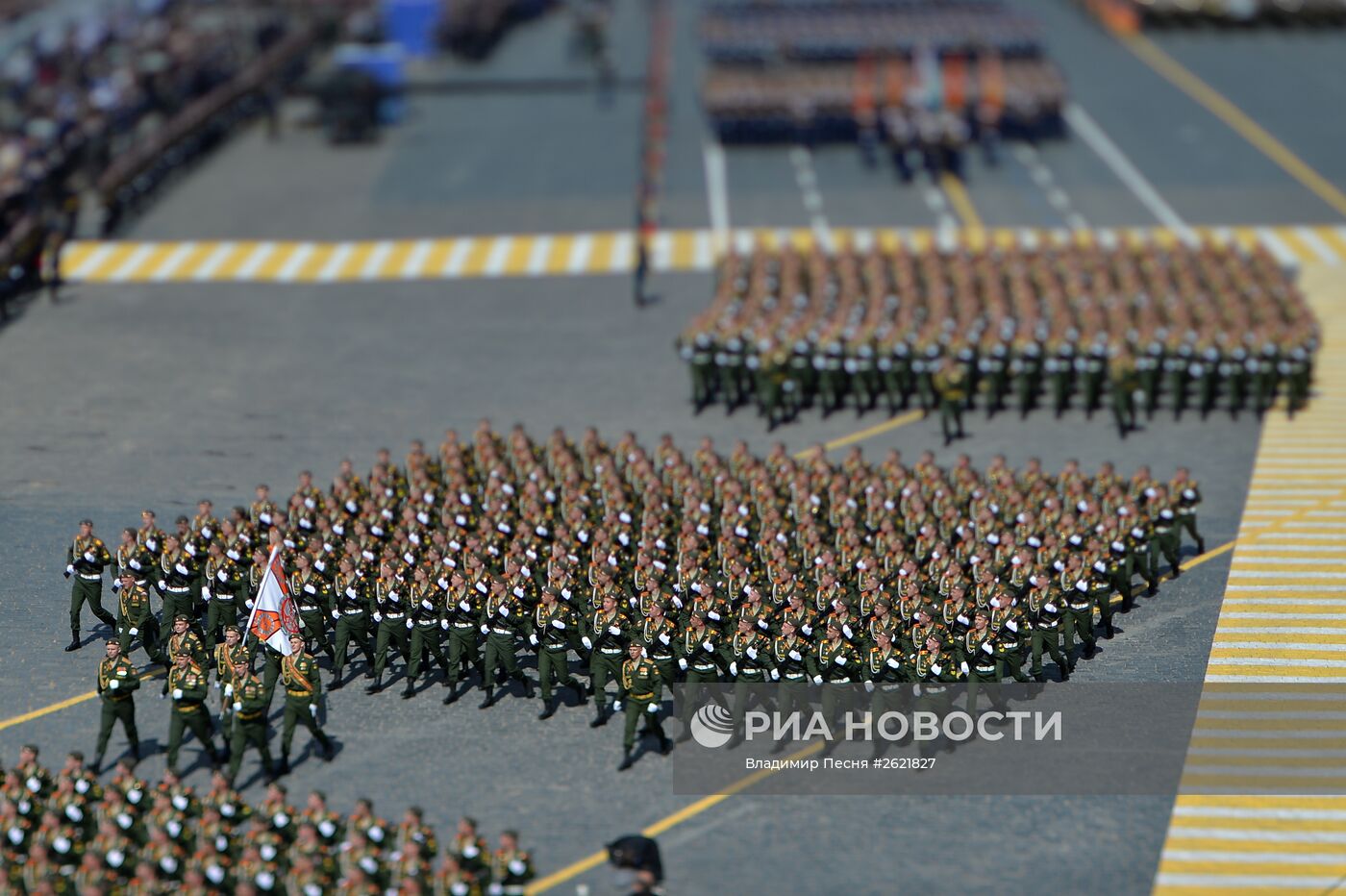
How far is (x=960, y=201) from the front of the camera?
64000mm

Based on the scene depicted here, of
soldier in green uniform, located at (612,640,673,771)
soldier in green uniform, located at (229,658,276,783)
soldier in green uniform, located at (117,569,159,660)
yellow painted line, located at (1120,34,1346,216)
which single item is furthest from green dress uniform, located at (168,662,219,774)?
yellow painted line, located at (1120,34,1346,216)

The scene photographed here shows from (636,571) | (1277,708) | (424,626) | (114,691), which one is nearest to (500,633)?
(424,626)

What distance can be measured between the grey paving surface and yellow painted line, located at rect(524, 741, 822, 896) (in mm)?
230

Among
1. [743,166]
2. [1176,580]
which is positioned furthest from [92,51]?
[1176,580]

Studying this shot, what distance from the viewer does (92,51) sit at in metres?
86.2

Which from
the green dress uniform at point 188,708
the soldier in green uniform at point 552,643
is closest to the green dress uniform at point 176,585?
the green dress uniform at point 188,708

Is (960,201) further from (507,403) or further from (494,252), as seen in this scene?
(507,403)

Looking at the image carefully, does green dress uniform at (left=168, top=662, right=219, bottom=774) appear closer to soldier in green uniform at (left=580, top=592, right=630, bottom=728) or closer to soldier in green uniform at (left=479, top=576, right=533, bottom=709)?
soldier in green uniform at (left=479, top=576, right=533, bottom=709)

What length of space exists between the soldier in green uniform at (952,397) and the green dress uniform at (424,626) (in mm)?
15191

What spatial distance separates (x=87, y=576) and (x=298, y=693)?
5.97 m

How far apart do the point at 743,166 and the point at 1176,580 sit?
37815 mm

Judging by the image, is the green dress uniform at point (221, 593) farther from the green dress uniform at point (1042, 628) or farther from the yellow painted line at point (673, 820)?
the green dress uniform at point (1042, 628)

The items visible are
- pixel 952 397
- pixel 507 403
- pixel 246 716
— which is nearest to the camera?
pixel 246 716

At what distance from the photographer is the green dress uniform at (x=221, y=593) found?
3206 cm
